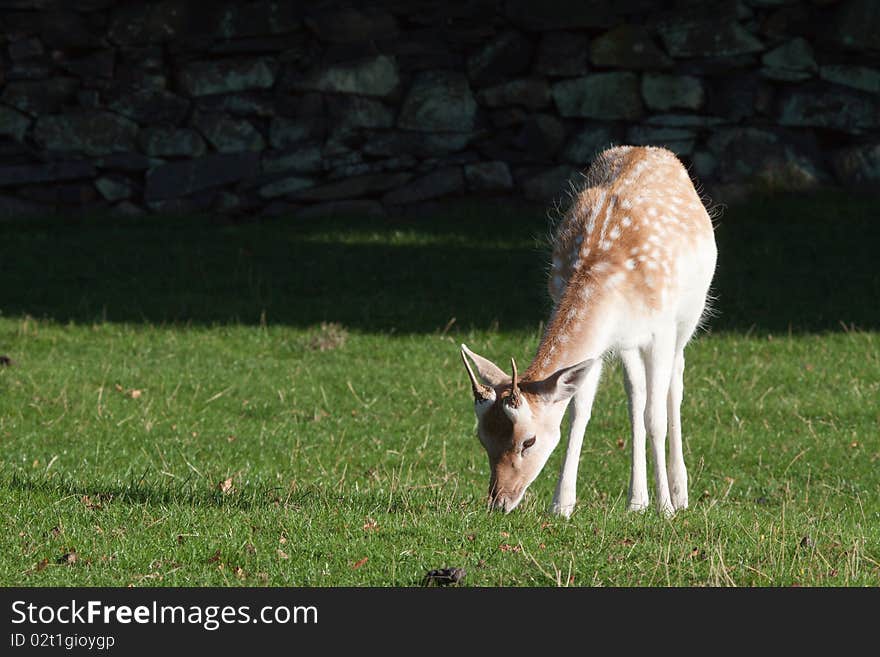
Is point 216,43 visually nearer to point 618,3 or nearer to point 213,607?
point 618,3

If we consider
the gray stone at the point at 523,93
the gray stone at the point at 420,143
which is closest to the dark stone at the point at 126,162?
the gray stone at the point at 420,143

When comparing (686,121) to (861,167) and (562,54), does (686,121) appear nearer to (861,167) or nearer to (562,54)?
(562,54)

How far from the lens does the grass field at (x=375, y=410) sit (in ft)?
19.9

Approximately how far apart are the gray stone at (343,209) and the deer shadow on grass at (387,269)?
0.42 meters

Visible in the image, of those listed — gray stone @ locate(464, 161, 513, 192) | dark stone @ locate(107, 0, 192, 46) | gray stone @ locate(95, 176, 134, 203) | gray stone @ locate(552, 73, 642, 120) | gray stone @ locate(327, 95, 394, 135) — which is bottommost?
gray stone @ locate(95, 176, 134, 203)

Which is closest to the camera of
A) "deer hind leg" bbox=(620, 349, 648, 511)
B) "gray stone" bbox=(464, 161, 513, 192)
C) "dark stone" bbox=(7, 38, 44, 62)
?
"deer hind leg" bbox=(620, 349, 648, 511)

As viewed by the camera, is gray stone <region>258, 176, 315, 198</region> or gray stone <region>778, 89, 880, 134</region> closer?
gray stone <region>778, 89, 880, 134</region>

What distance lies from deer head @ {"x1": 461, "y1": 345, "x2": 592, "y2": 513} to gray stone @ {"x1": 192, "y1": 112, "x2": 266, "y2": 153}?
13822 mm

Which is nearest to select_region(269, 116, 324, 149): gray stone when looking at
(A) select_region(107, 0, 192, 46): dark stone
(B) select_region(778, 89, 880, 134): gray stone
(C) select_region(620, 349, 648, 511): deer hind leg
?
(A) select_region(107, 0, 192, 46): dark stone

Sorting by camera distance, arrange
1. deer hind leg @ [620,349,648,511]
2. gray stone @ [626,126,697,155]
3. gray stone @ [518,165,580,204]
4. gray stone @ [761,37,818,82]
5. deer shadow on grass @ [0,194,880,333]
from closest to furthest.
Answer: deer hind leg @ [620,349,648,511] → deer shadow on grass @ [0,194,880,333] → gray stone @ [761,37,818,82] → gray stone @ [626,126,697,155] → gray stone @ [518,165,580,204]

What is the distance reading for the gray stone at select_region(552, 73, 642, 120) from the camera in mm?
19172

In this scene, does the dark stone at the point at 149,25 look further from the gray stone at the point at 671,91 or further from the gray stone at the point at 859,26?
the gray stone at the point at 859,26

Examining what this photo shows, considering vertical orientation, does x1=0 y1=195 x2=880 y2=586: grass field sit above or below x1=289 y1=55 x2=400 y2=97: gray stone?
below

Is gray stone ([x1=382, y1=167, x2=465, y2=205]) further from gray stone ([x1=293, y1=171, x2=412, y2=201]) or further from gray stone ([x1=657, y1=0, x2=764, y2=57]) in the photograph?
gray stone ([x1=657, y1=0, x2=764, y2=57])
